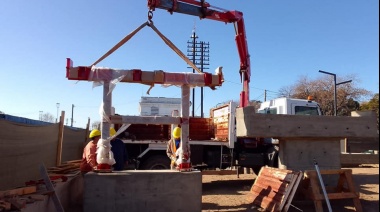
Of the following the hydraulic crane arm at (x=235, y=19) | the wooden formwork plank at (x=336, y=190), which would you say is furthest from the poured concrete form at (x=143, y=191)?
the hydraulic crane arm at (x=235, y=19)

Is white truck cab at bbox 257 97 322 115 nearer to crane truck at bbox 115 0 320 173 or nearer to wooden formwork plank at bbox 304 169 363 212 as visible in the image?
crane truck at bbox 115 0 320 173

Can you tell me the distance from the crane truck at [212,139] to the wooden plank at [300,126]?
2.78 meters

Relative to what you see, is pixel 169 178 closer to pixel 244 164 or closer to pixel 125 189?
pixel 125 189

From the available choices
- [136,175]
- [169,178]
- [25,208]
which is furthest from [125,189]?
[25,208]

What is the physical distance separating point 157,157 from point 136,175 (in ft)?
14.2

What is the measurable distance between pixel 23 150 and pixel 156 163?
4384 mm

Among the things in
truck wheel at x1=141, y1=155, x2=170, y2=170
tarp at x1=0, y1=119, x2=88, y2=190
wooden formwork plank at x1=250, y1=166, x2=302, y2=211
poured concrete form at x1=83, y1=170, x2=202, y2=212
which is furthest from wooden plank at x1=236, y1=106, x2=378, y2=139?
tarp at x1=0, y1=119, x2=88, y2=190

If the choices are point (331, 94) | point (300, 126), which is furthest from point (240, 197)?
Result: point (331, 94)

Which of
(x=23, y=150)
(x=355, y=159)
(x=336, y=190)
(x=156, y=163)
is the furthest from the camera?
(x=355, y=159)

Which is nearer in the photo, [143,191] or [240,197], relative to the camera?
[143,191]

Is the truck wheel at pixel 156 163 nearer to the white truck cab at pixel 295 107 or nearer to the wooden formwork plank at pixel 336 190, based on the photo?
the wooden formwork plank at pixel 336 190

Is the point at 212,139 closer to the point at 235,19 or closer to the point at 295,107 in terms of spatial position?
the point at 295,107

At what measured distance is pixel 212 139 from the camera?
1199cm

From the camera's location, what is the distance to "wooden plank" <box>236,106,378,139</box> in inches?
315
